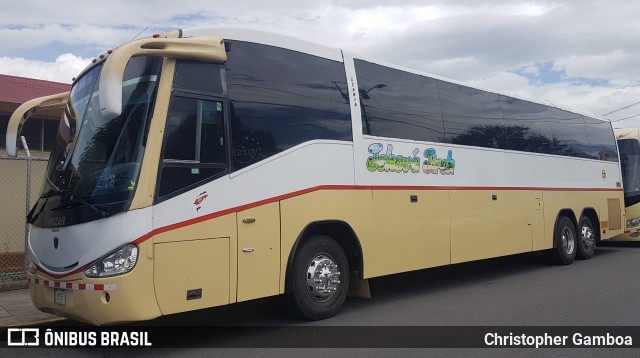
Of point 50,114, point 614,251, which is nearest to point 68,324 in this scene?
point 50,114

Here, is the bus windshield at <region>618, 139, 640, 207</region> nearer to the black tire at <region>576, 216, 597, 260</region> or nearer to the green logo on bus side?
the black tire at <region>576, 216, 597, 260</region>

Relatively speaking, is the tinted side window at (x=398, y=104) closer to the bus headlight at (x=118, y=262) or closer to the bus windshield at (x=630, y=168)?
the bus headlight at (x=118, y=262)

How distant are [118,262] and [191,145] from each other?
4.59 ft

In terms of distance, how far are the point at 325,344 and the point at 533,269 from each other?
736 centimetres

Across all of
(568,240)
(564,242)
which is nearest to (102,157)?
(564,242)

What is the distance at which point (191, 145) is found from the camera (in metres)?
5.81

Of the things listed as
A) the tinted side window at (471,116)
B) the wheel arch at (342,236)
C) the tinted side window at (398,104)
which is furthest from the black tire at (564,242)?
the wheel arch at (342,236)

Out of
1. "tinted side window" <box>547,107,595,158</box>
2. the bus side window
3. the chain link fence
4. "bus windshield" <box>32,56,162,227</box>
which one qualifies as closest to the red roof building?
the chain link fence

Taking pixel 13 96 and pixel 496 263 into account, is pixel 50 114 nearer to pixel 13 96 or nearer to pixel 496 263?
pixel 13 96

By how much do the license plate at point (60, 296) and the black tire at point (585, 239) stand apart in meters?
11.1

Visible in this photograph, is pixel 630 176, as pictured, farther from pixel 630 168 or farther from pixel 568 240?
pixel 568 240

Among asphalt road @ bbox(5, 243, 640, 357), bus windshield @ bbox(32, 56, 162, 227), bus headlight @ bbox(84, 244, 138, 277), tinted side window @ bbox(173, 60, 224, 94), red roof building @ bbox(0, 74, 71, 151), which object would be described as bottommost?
asphalt road @ bbox(5, 243, 640, 357)

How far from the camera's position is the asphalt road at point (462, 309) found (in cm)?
580

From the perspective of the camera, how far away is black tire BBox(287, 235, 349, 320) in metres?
6.70
